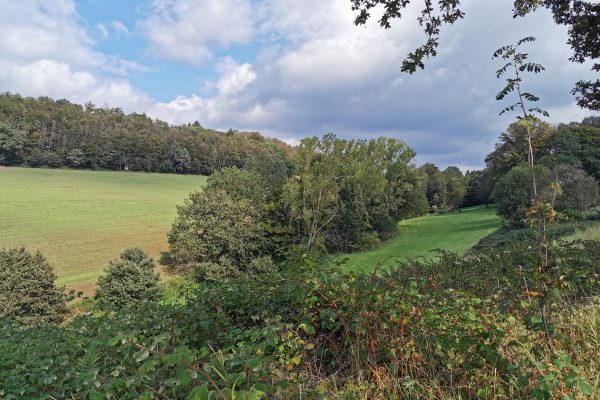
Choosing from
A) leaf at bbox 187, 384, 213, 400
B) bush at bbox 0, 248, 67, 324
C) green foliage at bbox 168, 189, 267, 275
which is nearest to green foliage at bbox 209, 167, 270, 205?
green foliage at bbox 168, 189, 267, 275

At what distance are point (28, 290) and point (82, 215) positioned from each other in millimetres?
30675

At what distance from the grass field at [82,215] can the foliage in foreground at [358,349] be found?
30.8 metres

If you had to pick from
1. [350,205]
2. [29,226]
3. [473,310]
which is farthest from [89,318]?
[29,226]

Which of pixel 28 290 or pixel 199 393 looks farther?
pixel 28 290

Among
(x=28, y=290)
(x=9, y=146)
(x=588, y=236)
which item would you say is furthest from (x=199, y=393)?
(x=9, y=146)

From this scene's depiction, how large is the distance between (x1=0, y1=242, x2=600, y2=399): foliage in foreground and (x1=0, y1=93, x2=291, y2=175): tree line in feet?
226

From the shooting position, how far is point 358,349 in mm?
3055

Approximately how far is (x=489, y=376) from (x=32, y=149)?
9162 cm

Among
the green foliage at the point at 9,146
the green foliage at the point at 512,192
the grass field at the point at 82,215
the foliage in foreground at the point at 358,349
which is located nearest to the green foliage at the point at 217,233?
the grass field at the point at 82,215

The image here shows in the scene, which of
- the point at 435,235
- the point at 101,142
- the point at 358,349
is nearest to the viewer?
the point at 358,349

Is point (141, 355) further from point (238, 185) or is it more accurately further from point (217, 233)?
point (238, 185)

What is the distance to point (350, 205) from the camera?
46375 mm

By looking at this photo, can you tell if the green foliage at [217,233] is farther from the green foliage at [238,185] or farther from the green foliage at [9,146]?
the green foliage at [9,146]

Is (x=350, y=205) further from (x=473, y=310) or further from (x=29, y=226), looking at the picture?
(x=473, y=310)
